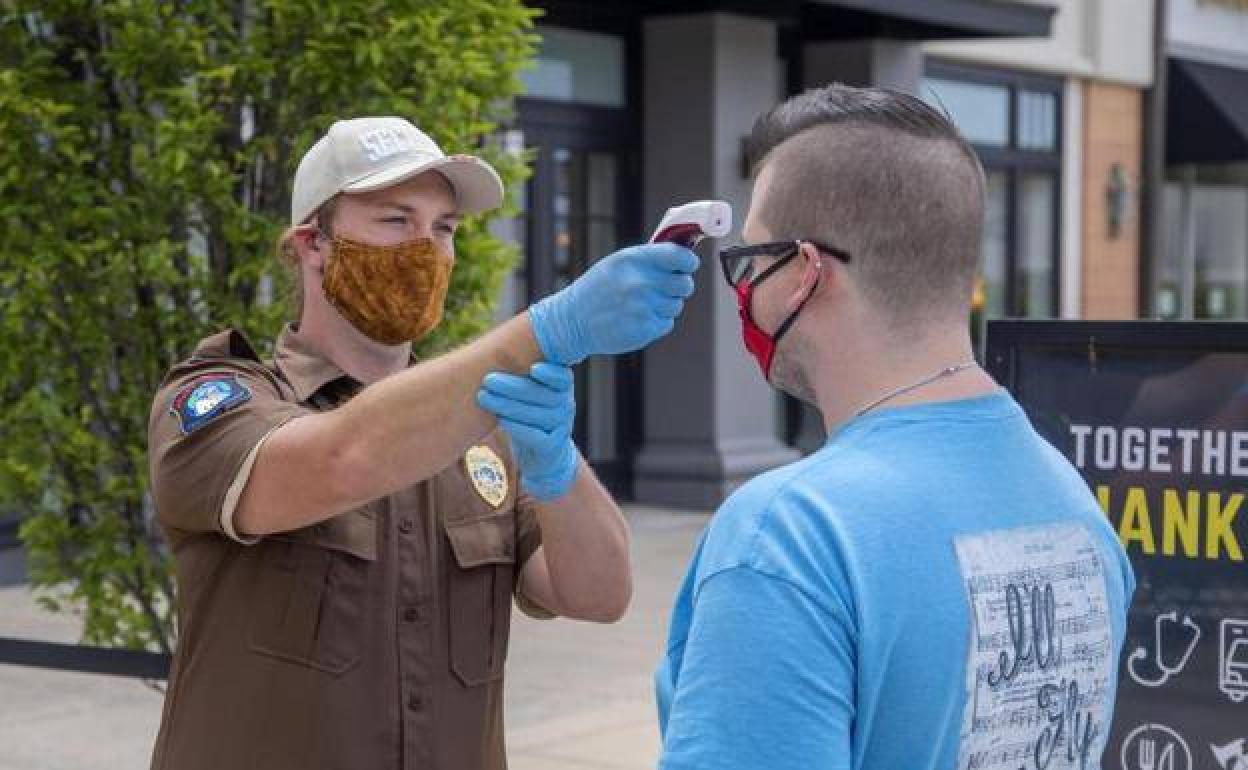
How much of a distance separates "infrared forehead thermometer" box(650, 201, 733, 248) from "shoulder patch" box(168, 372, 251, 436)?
78cm

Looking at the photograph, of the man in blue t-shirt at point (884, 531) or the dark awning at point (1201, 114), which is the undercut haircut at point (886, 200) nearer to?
the man in blue t-shirt at point (884, 531)

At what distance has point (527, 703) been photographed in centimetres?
767

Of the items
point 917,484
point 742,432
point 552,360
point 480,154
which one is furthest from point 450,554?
point 742,432

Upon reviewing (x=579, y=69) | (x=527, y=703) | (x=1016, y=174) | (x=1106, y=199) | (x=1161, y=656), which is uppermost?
(x=579, y=69)

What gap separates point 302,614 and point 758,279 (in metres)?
1.03

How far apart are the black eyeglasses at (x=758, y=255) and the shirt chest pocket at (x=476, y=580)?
0.93 metres

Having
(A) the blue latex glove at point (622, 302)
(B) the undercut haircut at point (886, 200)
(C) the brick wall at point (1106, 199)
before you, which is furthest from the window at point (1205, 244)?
(B) the undercut haircut at point (886, 200)

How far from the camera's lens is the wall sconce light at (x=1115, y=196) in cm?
1969

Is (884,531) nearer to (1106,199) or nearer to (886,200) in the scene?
(886,200)

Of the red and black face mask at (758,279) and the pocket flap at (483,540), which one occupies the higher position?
Result: the red and black face mask at (758,279)

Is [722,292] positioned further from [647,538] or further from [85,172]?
[85,172]

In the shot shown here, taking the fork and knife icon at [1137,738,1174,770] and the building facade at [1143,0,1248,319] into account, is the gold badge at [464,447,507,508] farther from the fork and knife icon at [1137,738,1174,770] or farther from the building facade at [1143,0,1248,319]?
the building facade at [1143,0,1248,319]

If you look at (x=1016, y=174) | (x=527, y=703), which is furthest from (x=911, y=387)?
(x=1016, y=174)

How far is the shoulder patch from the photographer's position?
2.72 m
